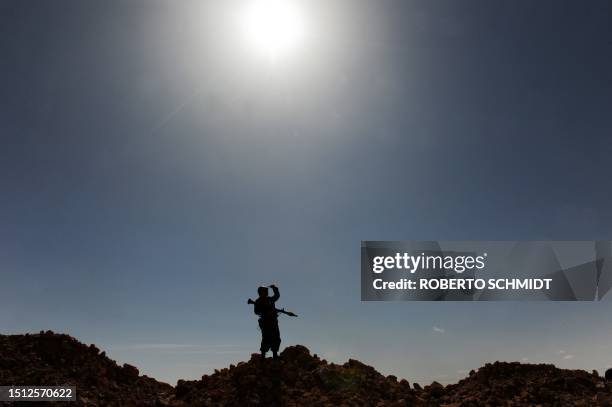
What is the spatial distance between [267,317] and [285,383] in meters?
2.56

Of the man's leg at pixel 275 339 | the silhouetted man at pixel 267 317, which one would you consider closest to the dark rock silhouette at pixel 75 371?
the silhouetted man at pixel 267 317

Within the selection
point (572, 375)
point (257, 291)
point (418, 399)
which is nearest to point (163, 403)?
point (257, 291)

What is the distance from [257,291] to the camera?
61.2 feet

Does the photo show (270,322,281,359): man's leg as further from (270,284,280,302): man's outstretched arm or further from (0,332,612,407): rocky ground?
(270,284,280,302): man's outstretched arm

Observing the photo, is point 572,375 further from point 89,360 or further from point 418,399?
point 89,360

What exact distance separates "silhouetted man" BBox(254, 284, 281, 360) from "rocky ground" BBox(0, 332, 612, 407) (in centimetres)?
74

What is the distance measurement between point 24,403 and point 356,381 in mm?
11104

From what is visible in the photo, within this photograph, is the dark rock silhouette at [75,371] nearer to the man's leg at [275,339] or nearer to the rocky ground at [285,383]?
the rocky ground at [285,383]

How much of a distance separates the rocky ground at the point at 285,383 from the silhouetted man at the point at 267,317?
29.1 inches

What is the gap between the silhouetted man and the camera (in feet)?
60.7

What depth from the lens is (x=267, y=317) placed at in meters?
18.5

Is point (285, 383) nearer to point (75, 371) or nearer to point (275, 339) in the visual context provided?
point (275, 339)

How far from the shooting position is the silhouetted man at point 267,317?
60.7ft

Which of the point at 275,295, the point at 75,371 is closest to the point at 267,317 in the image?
the point at 275,295
